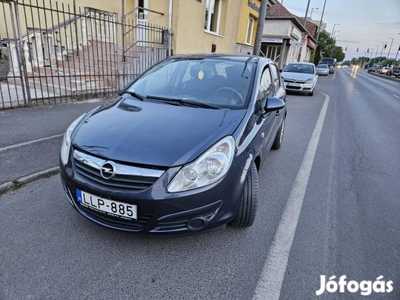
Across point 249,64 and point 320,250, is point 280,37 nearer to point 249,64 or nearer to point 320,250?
point 249,64

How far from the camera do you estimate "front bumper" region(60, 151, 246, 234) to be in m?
1.90

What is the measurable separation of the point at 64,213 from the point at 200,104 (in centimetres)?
173

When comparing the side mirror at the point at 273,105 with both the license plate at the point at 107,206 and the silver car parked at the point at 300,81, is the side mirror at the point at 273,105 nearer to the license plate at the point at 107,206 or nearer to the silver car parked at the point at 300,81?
the license plate at the point at 107,206

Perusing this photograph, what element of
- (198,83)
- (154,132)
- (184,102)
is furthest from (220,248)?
(198,83)

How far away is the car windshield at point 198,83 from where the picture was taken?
2863 mm

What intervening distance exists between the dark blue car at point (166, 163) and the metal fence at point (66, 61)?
4146 millimetres

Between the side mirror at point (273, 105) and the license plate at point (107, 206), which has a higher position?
the side mirror at point (273, 105)

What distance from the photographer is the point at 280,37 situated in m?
25.0

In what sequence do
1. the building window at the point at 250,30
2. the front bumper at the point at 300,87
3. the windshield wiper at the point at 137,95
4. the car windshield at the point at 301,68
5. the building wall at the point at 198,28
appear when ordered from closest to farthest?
the windshield wiper at the point at 137,95 < the building wall at the point at 198,28 < the front bumper at the point at 300,87 < the car windshield at the point at 301,68 < the building window at the point at 250,30

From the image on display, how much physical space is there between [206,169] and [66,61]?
8135 millimetres

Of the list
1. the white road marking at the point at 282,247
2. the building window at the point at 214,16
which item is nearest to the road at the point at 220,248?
the white road marking at the point at 282,247

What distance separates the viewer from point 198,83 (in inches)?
124

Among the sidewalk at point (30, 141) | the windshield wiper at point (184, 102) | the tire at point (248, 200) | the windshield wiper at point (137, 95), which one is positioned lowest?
the sidewalk at point (30, 141)

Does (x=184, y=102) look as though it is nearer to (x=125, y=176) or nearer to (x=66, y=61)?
(x=125, y=176)
